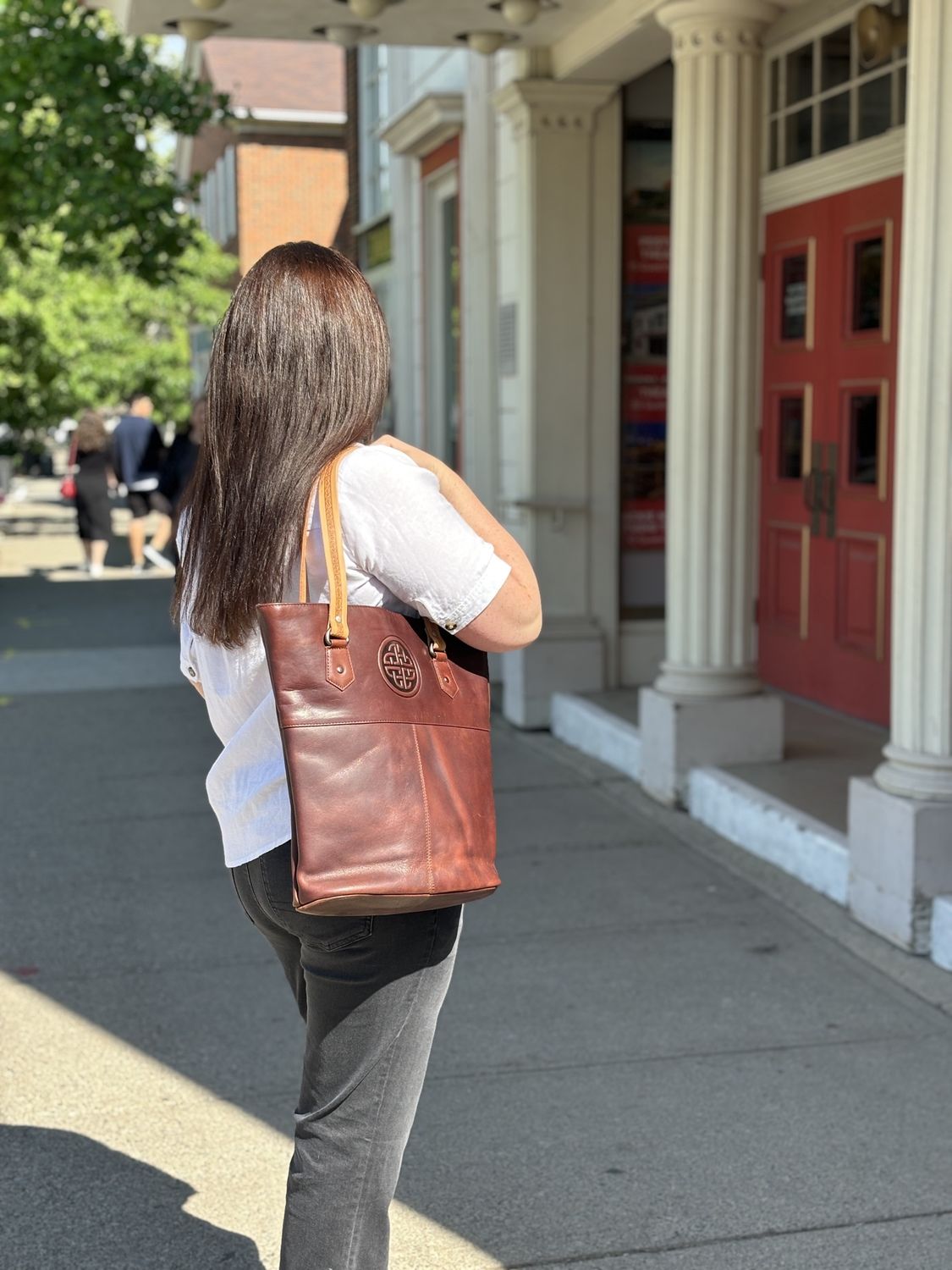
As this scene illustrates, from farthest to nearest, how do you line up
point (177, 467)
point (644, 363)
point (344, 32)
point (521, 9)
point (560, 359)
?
1. point (177, 467)
2. point (644, 363)
3. point (560, 359)
4. point (344, 32)
5. point (521, 9)

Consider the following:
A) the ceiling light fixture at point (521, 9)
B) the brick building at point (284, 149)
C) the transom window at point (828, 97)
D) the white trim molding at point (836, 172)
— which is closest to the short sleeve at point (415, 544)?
the white trim molding at point (836, 172)

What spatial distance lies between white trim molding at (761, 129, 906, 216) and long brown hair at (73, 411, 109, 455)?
10337 mm

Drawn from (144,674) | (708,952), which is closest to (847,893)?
(708,952)

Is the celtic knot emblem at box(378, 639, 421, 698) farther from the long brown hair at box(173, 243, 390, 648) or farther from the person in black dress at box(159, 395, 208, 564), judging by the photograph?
the person in black dress at box(159, 395, 208, 564)

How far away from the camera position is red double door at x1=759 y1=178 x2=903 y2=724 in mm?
7516

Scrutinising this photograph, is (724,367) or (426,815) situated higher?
(724,367)

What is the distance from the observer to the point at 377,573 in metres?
2.35

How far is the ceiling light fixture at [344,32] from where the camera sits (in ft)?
26.3

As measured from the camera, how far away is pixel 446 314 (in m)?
11.6

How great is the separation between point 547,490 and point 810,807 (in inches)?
124

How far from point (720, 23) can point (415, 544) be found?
502 cm

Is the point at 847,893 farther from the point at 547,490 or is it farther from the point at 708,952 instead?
the point at 547,490

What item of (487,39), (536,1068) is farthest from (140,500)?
(536,1068)

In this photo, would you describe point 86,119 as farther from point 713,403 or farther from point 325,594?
point 325,594
